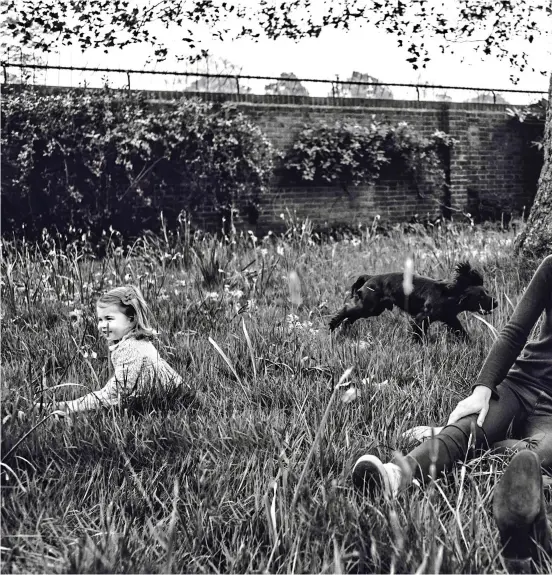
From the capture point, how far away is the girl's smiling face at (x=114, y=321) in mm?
3252

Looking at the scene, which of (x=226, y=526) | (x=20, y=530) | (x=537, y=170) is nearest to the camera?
(x=20, y=530)

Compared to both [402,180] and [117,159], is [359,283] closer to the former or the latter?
[117,159]

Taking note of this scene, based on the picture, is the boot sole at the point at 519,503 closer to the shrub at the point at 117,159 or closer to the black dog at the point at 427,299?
the black dog at the point at 427,299

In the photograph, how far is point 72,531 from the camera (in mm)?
2053

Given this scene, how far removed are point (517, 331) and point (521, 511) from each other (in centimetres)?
108

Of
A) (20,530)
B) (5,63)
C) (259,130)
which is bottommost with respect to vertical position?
(20,530)

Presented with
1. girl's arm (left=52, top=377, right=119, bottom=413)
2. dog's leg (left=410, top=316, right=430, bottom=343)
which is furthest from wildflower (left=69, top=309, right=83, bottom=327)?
dog's leg (left=410, top=316, right=430, bottom=343)

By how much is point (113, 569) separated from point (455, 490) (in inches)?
45.3

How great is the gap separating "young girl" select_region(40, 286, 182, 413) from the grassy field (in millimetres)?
117

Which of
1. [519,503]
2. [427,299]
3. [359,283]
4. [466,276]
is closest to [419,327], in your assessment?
[427,299]

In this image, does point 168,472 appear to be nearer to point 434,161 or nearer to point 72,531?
point 72,531

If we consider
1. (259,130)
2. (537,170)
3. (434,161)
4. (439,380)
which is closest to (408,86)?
(434,161)

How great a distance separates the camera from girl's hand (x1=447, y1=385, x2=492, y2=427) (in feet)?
8.74

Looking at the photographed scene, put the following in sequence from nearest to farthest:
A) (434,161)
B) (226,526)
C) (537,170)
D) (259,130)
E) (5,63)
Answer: (226,526), (5,63), (259,130), (434,161), (537,170)
